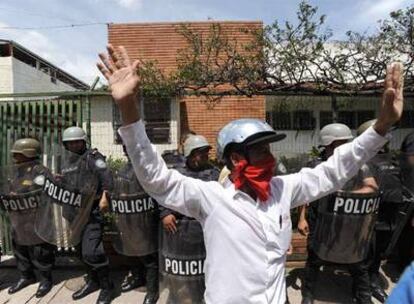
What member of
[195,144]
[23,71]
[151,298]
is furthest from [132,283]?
[23,71]

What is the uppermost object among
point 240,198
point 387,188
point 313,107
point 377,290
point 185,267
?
point 313,107

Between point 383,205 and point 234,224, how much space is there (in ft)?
11.7

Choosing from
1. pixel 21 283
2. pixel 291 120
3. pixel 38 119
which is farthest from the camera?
pixel 291 120

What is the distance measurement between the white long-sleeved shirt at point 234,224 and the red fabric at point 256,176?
0.05 m

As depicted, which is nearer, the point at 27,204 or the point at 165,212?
the point at 165,212

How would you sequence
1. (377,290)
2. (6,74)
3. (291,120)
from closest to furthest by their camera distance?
(377,290) < (291,120) < (6,74)

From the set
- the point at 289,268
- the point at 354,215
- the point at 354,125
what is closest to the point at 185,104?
the point at 354,125

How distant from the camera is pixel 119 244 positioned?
5270mm

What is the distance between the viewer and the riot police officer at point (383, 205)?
497 centimetres

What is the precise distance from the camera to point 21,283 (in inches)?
229

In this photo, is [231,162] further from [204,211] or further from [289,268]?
[289,268]

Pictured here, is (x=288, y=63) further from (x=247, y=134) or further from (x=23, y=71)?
(x=23, y=71)

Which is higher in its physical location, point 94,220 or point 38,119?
point 38,119

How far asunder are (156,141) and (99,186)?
15.4 ft
